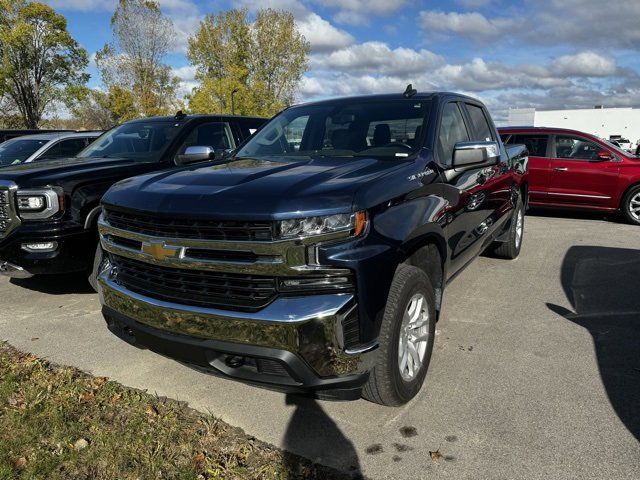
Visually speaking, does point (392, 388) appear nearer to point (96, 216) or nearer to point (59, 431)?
point (59, 431)

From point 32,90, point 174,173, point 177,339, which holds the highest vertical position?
point 32,90

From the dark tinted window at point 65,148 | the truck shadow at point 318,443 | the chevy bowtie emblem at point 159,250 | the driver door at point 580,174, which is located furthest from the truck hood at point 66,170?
the driver door at point 580,174

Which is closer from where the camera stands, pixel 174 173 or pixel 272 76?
pixel 174 173

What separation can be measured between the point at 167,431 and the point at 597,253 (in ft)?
20.4

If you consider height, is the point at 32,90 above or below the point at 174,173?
above

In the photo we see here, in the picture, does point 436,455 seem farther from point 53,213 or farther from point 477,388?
point 53,213

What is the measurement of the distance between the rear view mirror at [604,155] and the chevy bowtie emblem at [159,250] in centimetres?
911

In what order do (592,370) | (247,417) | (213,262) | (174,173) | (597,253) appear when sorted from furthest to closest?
(597,253) < (592,370) < (174,173) < (247,417) < (213,262)

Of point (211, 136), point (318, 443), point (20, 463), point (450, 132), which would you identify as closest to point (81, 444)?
point (20, 463)

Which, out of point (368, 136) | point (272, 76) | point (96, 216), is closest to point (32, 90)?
point (272, 76)

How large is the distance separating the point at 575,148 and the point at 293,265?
901cm

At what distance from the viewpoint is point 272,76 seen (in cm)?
4481

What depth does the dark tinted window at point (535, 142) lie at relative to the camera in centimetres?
977

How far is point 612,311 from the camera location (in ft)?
15.0
